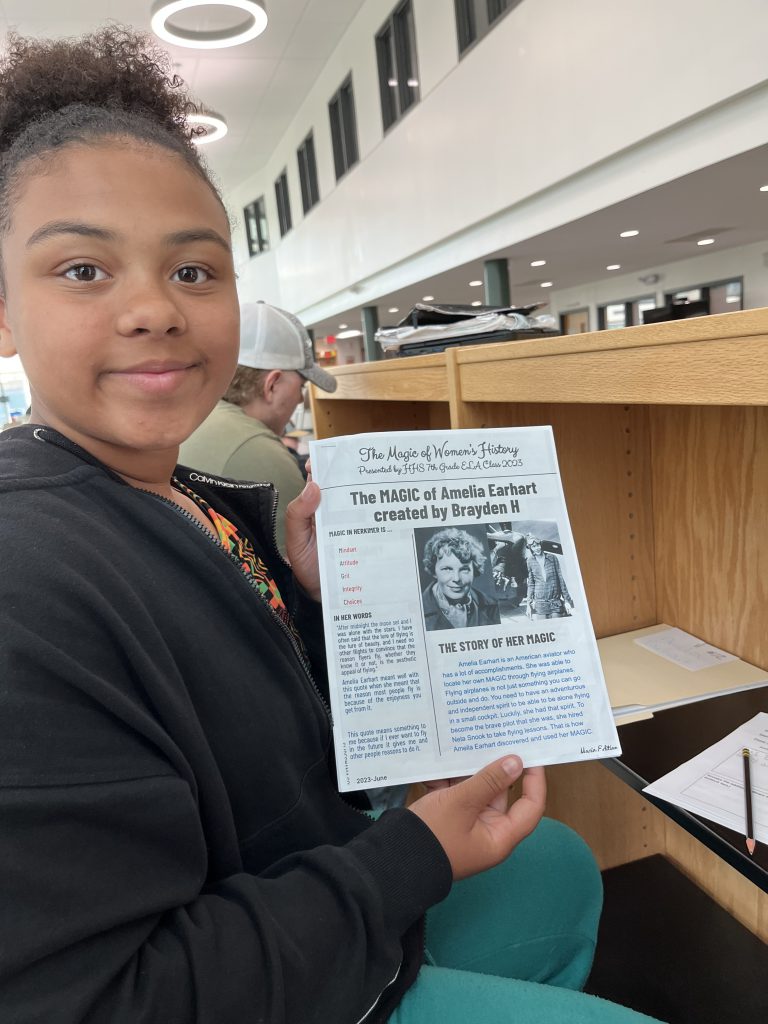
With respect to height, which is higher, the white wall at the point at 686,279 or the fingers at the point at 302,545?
the white wall at the point at 686,279

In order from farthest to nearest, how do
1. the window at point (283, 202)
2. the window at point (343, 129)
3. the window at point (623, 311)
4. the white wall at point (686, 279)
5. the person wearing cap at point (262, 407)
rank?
the window at point (283, 202)
the window at point (623, 311)
the window at point (343, 129)
the white wall at point (686, 279)
the person wearing cap at point (262, 407)

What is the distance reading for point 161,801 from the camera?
1.73 ft

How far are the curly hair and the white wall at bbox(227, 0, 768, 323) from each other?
2669 millimetres

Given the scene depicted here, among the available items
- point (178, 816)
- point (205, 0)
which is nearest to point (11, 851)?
point (178, 816)

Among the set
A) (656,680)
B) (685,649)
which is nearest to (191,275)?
(656,680)

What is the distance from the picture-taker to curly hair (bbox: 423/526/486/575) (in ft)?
2.55

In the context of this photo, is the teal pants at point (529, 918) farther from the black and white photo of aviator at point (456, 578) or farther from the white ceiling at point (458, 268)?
the white ceiling at point (458, 268)

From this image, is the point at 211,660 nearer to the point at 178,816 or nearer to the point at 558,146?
the point at 178,816

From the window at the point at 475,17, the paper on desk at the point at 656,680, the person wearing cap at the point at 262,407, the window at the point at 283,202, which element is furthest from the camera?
the window at the point at 283,202

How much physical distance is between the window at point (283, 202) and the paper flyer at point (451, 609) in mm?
13165

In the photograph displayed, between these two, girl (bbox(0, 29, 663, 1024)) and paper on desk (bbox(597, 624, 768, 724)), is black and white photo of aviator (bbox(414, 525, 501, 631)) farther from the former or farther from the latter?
paper on desk (bbox(597, 624, 768, 724))

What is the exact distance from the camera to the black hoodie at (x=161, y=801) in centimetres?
48

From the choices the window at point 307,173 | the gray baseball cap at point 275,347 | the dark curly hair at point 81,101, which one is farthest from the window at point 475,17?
the dark curly hair at point 81,101

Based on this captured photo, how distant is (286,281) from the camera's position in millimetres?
13430
